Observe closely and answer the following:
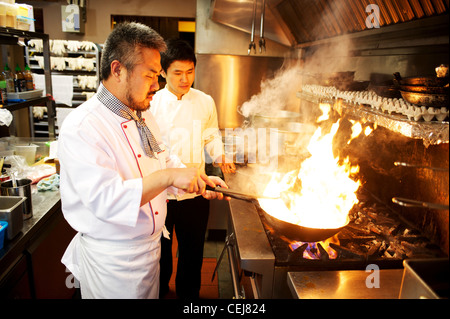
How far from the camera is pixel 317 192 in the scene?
2123mm

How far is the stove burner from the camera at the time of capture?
5.28 ft

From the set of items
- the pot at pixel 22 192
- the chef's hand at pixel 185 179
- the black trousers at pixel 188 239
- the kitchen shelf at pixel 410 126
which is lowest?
the black trousers at pixel 188 239

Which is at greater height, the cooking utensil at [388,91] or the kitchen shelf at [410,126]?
the cooking utensil at [388,91]

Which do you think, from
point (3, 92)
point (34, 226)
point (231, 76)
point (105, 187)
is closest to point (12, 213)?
point (34, 226)

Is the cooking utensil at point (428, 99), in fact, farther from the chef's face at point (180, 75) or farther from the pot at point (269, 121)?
the pot at point (269, 121)

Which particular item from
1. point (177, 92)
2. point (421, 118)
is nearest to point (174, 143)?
point (177, 92)

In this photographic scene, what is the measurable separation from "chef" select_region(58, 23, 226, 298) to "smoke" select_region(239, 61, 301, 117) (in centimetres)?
295

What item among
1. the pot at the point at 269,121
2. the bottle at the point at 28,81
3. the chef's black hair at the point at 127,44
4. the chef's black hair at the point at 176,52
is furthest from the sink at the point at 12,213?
the pot at the point at 269,121

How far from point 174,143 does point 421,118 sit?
1.92 meters

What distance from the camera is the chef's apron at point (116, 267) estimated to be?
171 cm

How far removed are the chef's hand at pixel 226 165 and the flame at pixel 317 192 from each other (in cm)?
52

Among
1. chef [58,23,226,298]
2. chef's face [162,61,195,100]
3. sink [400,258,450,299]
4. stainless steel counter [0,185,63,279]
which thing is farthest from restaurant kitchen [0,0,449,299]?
stainless steel counter [0,185,63,279]

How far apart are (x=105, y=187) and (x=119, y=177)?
0.26ft

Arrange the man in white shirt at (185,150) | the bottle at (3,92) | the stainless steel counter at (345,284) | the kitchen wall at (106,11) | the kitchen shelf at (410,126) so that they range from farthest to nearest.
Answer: the kitchen wall at (106,11) < the bottle at (3,92) < the man in white shirt at (185,150) < the stainless steel counter at (345,284) < the kitchen shelf at (410,126)
